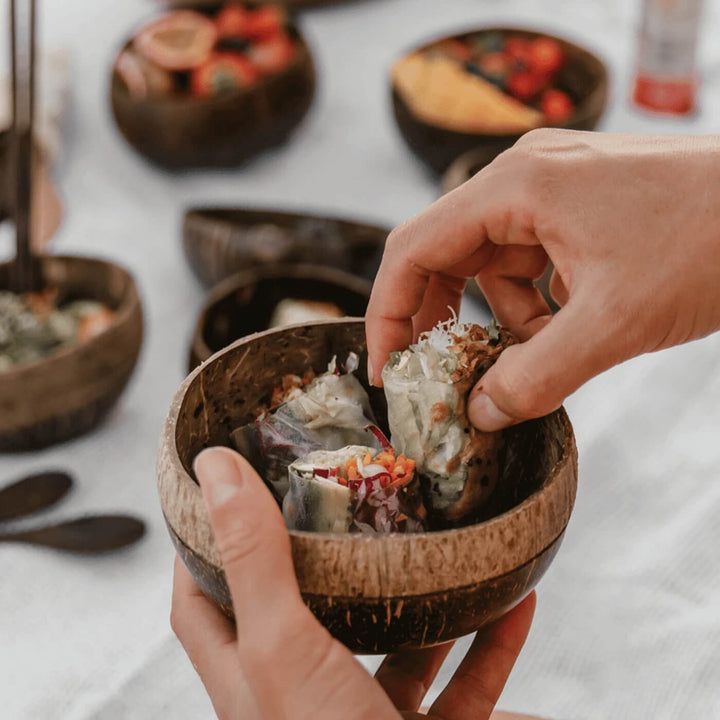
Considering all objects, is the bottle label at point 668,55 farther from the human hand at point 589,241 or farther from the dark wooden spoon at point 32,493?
the dark wooden spoon at point 32,493

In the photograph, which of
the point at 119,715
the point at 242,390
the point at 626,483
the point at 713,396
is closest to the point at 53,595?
the point at 119,715

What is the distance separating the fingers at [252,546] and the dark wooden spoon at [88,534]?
1.24 ft

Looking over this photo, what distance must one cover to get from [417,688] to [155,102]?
0.86 metres

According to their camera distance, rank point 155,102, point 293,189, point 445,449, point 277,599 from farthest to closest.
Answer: point 293,189, point 155,102, point 445,449, point 277,599

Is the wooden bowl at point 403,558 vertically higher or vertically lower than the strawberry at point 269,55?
higher

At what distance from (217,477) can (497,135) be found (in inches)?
31.5

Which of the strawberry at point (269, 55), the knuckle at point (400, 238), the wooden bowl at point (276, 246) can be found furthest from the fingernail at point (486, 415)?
the strawberry at point (269, 55)

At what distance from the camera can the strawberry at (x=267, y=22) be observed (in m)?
1.43

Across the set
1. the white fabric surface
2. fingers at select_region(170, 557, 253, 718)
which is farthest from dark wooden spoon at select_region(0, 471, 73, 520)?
fingers at select_region(170, 557, 253, 718)

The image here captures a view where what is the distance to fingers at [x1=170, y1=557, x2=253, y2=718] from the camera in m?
0.59

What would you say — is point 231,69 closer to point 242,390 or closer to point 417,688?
point 242,390

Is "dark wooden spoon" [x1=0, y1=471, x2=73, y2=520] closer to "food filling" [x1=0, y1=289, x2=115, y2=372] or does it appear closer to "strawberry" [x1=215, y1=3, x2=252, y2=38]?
"food filling" [x1=0, y1=289, x2=115, y2=372]

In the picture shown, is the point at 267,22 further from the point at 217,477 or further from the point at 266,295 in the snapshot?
the point at 217,477

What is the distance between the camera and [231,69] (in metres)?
1.34
